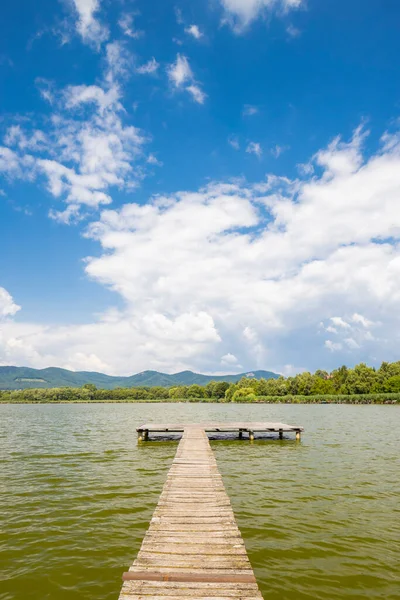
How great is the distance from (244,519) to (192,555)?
5.93 meters

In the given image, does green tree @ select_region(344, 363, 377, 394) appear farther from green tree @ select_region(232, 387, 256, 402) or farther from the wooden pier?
the wooden pier

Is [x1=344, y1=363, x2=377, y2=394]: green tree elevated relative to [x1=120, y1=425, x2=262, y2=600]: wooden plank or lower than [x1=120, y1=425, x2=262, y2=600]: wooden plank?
elevated

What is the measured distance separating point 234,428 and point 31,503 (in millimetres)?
22149

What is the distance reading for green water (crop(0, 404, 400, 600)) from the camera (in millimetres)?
9281

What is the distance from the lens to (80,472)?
21.2 metres

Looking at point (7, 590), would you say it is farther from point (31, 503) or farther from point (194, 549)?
point (31, 503)

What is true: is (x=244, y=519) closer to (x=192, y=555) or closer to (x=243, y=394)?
(x=192, y=555)

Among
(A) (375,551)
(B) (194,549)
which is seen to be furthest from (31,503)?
(A) (375,551)

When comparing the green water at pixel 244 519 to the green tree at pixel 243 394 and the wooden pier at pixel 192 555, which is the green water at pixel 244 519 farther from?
the green tree at pixel 243 394

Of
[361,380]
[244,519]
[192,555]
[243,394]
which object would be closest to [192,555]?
[192,555]

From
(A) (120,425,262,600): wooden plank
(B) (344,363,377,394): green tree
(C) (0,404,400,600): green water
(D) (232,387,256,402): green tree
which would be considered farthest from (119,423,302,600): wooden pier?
(D) (232,387,256,402): green tree

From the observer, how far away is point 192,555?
27.1 feet

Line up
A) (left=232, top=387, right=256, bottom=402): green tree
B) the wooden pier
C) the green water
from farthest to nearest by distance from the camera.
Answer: (left=232, top=387, right=256, bottom=402): green tree
the green water
the wooden pier

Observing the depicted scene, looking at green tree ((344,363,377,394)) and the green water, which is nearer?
the green water
